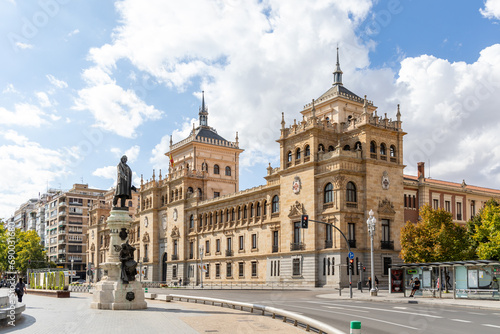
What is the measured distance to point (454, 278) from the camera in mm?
35281

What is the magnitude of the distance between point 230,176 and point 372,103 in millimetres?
33002

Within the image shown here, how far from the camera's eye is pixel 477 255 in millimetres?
51750

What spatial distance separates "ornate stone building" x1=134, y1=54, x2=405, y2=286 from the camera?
177ft

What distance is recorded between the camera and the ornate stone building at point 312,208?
53.8 m

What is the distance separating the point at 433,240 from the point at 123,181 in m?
30.3

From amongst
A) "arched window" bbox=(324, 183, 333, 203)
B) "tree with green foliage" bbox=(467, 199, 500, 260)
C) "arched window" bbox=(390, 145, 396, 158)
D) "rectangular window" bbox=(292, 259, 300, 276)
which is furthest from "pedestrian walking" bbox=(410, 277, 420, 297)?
"arched window" bbox=(390, 145, 396, 158)

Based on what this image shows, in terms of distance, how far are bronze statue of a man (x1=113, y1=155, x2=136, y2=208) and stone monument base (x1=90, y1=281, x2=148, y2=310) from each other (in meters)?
4.62

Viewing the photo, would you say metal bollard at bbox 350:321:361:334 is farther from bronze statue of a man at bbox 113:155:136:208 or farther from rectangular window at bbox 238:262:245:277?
rectangular window at bbox 238:262:245:277

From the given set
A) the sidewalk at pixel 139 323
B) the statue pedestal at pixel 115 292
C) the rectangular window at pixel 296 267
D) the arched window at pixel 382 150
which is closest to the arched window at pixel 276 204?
the rectangular window at pixel 296 267

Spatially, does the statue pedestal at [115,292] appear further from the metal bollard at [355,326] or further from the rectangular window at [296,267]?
the rectangular window at [296,267]

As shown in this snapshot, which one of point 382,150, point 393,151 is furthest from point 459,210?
point 382,150

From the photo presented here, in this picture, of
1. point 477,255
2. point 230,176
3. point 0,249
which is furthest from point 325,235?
point 0,249

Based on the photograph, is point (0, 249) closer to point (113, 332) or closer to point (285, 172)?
point (285, 172)

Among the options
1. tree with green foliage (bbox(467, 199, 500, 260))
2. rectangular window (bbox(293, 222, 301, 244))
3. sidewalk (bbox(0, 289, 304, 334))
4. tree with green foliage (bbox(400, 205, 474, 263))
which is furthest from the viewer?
A: rectangular window (bbox(293, 222, 301, 244))
